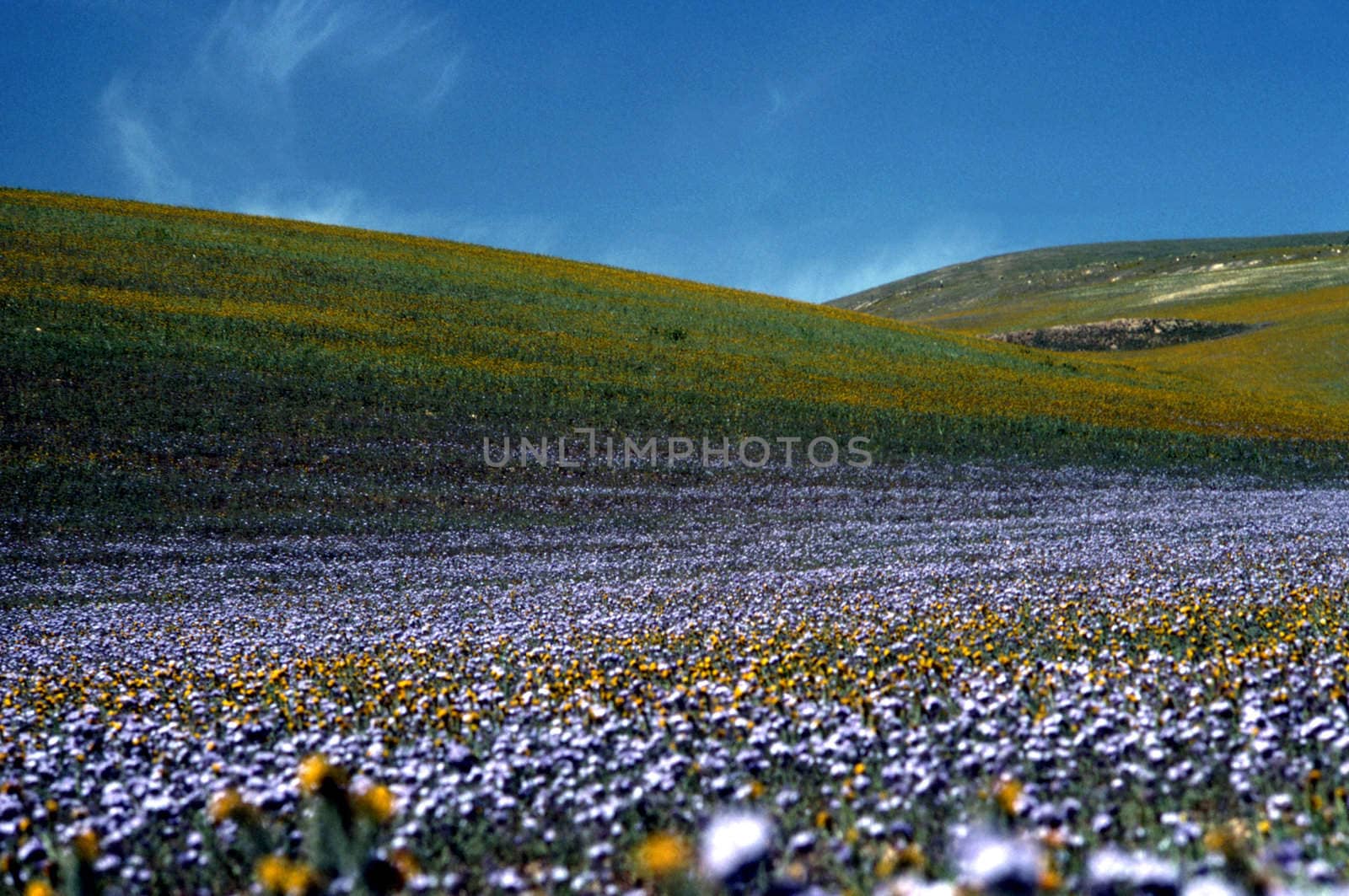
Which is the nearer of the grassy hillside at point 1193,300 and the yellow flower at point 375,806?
the yellow flower at point 375,806

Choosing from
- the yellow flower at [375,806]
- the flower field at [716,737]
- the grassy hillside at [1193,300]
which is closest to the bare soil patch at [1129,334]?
the grassy hillside at [1193,300]

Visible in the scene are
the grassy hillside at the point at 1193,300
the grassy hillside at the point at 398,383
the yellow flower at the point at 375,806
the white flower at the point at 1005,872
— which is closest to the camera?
the white flower at the point at 1005,872

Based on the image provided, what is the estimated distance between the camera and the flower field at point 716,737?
10.7 ft

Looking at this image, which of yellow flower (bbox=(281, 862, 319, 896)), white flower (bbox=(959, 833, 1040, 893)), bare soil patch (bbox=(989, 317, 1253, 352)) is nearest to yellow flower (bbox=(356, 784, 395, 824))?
yellow flower (bbox=(281, 862, 319, 896))

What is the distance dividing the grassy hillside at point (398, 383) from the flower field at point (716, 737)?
7.85 metres

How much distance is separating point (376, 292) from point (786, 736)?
3499cm

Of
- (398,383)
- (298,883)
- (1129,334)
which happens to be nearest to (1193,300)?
(1129,334)

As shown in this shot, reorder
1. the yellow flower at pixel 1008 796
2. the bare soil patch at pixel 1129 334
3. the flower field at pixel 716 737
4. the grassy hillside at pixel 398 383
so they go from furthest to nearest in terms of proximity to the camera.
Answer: the bare soil patch at pixel 1129 334
the grassy hillside at pixel 398 383
the flower field at pixel 716 737
the yellow flower at pixel 1008 796

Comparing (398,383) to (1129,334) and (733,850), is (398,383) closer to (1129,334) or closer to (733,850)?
(733,850)

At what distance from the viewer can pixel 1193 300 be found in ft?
240

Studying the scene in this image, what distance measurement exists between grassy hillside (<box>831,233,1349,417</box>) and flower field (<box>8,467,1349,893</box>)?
3553 centimetres

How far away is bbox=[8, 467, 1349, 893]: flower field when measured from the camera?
129 inches

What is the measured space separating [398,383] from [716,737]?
76.6 feet

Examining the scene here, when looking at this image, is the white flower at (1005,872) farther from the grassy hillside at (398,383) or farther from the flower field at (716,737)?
the grassy hillside at (398,383)
